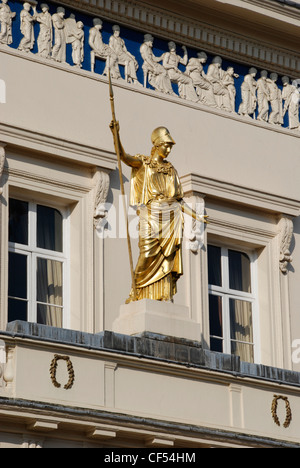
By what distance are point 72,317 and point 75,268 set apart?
22.0 inches

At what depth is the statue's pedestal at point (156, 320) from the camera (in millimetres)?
16828

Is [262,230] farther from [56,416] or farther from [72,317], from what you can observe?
[56,416]

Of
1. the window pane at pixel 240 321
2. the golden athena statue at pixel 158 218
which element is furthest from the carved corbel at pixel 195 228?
the golden athena statue at pixel 158 218

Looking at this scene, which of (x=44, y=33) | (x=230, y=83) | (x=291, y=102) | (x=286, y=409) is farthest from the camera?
(x=291, y=102)

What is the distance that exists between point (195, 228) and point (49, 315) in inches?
86.2

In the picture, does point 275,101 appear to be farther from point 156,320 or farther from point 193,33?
point 156,320

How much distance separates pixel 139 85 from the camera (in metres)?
19.2

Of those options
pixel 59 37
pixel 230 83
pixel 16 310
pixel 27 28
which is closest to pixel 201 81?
pixel 230 83

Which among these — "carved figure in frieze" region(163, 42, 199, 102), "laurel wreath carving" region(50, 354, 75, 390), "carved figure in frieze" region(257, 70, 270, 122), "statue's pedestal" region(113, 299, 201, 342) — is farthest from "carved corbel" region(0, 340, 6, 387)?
"carved figure in frieze" region(257, 70, 270, 122)

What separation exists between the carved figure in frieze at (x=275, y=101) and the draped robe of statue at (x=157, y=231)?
3.24 meters

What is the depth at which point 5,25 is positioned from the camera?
1820 cm

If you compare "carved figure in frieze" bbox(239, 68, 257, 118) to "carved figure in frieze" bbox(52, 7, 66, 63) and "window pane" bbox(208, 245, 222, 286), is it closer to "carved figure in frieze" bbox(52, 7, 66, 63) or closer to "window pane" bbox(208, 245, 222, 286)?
"window pane" bbox(208, 245, 222, 286)

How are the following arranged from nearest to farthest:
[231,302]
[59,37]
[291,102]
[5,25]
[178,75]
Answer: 1. [5,25]
2. [59,37]
3. [231,302]
4. [178,75]
5. [291,102]

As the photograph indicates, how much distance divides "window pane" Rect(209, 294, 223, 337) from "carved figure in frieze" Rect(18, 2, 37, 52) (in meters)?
3.54
